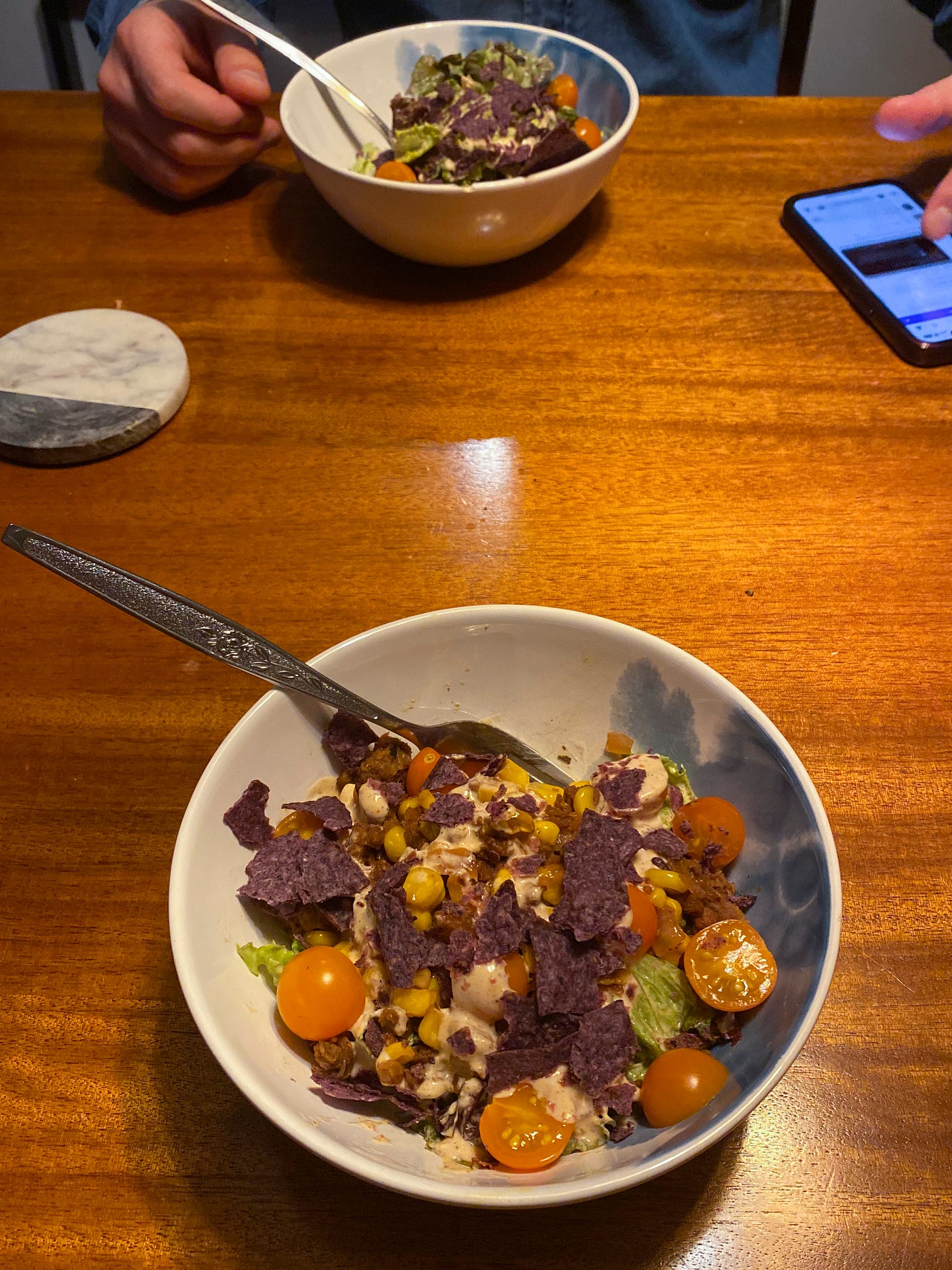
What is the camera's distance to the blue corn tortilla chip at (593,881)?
1048mm

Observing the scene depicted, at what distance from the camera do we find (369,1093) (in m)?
1.04

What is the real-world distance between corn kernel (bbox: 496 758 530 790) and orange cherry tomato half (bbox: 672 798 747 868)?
22cm

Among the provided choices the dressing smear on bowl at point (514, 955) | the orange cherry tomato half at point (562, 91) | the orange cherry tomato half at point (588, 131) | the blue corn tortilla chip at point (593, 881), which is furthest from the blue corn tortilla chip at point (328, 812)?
the orange cherry tomato half at point (562, 91)

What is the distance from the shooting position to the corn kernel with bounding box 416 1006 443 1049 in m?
1.06

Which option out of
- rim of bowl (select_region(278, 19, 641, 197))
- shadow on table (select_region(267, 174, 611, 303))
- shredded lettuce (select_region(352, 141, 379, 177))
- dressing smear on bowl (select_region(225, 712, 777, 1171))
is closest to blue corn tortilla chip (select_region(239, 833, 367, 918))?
dressing smear on bowl (select_region(225, 712, 777, 1171))

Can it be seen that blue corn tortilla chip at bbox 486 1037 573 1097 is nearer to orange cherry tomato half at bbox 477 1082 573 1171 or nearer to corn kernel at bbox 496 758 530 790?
orange cherry tomato half at bbox 477 1082 573 1171

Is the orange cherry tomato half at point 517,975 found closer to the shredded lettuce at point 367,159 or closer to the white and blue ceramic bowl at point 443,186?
the white and blue ceramic bowl at point 443,186

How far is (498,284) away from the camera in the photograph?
2441 mm

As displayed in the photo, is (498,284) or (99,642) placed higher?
(498,284)

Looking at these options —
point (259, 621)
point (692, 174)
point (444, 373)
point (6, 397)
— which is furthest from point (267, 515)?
point (692, 174)

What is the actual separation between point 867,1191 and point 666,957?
1.22 feet

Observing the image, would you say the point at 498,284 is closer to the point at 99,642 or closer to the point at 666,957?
the point at 99,642

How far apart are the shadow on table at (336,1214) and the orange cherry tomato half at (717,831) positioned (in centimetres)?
35

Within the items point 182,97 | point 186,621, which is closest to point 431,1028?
point 186,621
